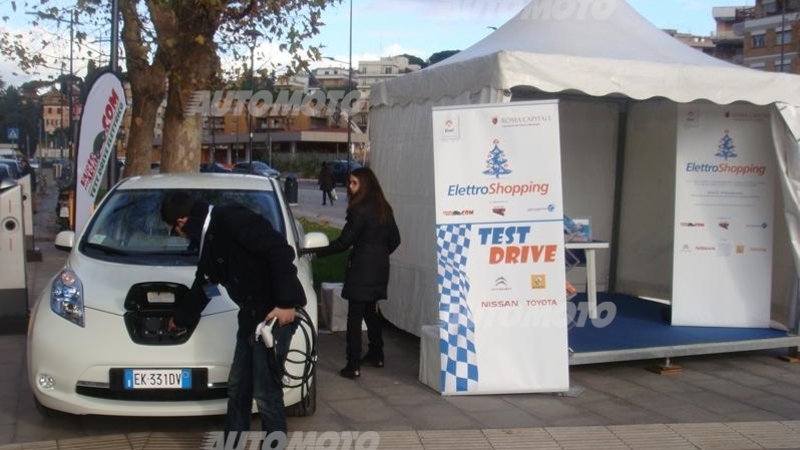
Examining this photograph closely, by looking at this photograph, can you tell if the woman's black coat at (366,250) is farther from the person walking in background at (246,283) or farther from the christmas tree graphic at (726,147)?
the christmas tree graphic at (726,147)

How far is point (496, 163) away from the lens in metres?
6.95

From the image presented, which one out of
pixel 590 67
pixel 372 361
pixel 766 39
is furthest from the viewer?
pixel 766 39

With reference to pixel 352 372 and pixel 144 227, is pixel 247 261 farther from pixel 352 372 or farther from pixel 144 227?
pixel 352 372

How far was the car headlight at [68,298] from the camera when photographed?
577 cm

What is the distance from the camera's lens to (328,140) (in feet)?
282

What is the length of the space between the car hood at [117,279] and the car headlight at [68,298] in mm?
40

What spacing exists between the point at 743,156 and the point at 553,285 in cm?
296

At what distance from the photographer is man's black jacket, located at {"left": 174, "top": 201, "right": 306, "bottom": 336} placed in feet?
15.1

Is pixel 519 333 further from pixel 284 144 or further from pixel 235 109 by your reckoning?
pixel 284 144

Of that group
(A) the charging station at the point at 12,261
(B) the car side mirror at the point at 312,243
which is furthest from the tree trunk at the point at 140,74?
(B) the car side mirror at the point at 312,243

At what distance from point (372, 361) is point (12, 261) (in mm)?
4029
